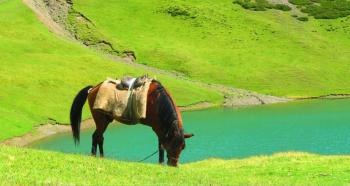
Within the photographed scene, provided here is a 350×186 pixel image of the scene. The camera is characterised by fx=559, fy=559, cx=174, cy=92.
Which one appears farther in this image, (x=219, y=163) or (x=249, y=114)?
(x=249, y=114)

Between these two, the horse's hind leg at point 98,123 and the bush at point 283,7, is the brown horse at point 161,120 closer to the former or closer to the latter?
the horse's hind leg at point 98,123

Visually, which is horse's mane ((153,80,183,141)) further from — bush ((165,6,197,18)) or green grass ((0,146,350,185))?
bush ((165,6,197,18))

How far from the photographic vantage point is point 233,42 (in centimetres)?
10994

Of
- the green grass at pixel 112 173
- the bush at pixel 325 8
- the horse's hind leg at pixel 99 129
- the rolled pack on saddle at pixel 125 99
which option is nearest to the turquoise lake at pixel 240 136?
the horse's hind leg at pixel 99 129

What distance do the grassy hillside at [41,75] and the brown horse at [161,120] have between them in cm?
2591

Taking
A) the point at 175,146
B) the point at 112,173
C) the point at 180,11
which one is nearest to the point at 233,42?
the point at 180,11

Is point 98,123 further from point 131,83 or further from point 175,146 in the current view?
point 175,146

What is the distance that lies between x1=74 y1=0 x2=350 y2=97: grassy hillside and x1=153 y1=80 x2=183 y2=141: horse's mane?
6570 cm

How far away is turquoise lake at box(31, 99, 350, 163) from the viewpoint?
47812mm

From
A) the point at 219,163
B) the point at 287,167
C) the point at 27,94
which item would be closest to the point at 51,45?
the point at 27,94

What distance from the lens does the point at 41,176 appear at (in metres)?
15.9

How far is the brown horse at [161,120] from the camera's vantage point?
926 inches

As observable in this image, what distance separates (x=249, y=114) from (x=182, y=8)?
190ft

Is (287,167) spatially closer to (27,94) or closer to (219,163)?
(219,163)
